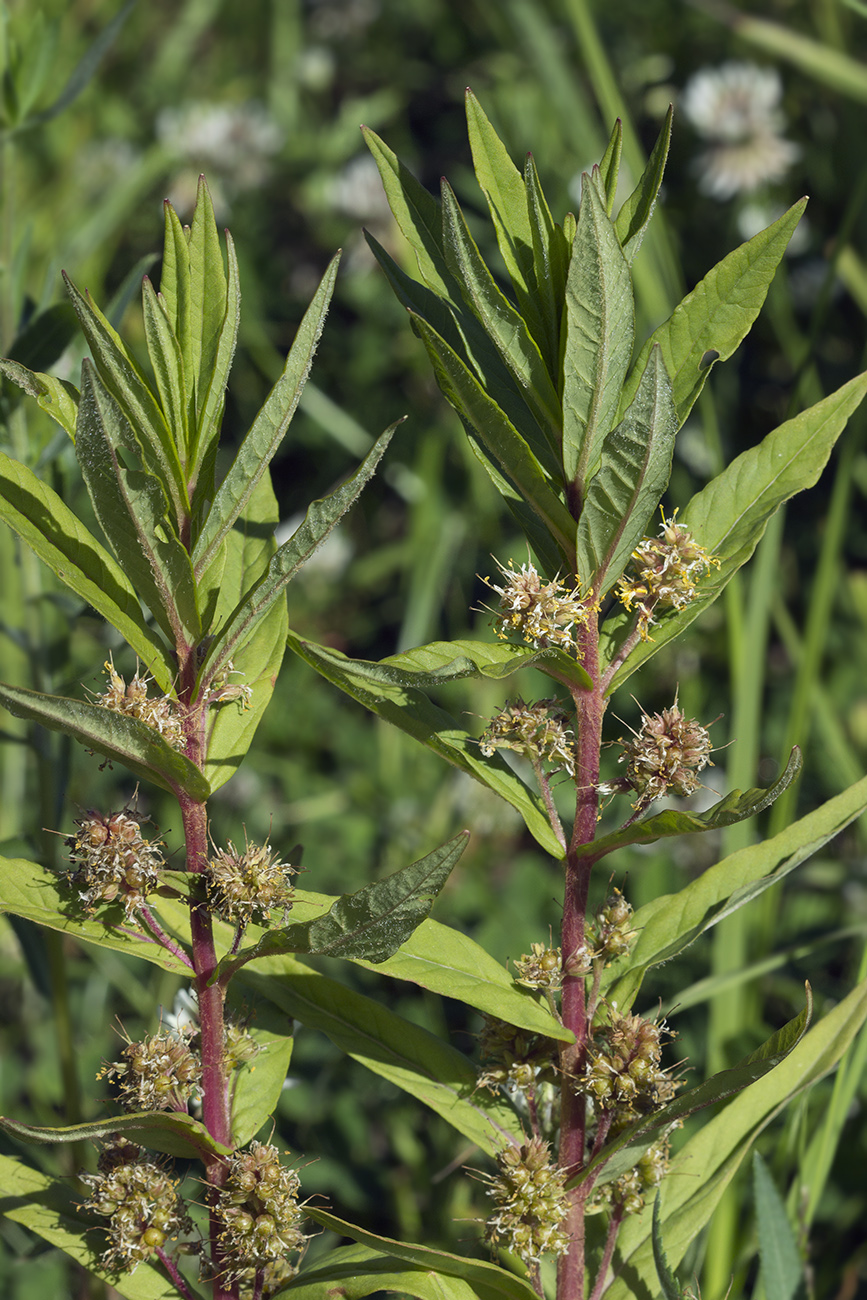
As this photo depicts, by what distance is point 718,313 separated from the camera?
1.06 metres

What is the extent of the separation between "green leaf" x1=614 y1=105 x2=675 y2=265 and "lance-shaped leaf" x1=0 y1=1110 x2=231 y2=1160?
79 cm

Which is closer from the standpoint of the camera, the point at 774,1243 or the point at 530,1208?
the point at 530,1208

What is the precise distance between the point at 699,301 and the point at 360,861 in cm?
198

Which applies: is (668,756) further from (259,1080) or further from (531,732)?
(259,1080)

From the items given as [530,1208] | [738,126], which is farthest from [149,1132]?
[738,126]

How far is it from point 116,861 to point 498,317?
1.83 ft

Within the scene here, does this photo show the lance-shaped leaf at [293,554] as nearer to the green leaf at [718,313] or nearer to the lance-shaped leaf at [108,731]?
the lance-shaped leaf at [108,731]

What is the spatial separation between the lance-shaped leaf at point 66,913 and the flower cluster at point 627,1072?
Result: 373 mm

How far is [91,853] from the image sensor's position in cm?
101

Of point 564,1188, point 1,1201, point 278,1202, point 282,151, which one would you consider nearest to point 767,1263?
point 564,1188

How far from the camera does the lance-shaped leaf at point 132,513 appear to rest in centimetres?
92

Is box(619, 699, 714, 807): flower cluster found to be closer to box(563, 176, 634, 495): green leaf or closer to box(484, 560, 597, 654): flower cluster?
box(484, 560, 597, 654): flower cluster

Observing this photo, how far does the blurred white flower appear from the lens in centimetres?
362

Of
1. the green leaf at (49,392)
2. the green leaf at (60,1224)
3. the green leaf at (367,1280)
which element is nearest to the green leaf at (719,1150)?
the green leaf at (367,1280)
